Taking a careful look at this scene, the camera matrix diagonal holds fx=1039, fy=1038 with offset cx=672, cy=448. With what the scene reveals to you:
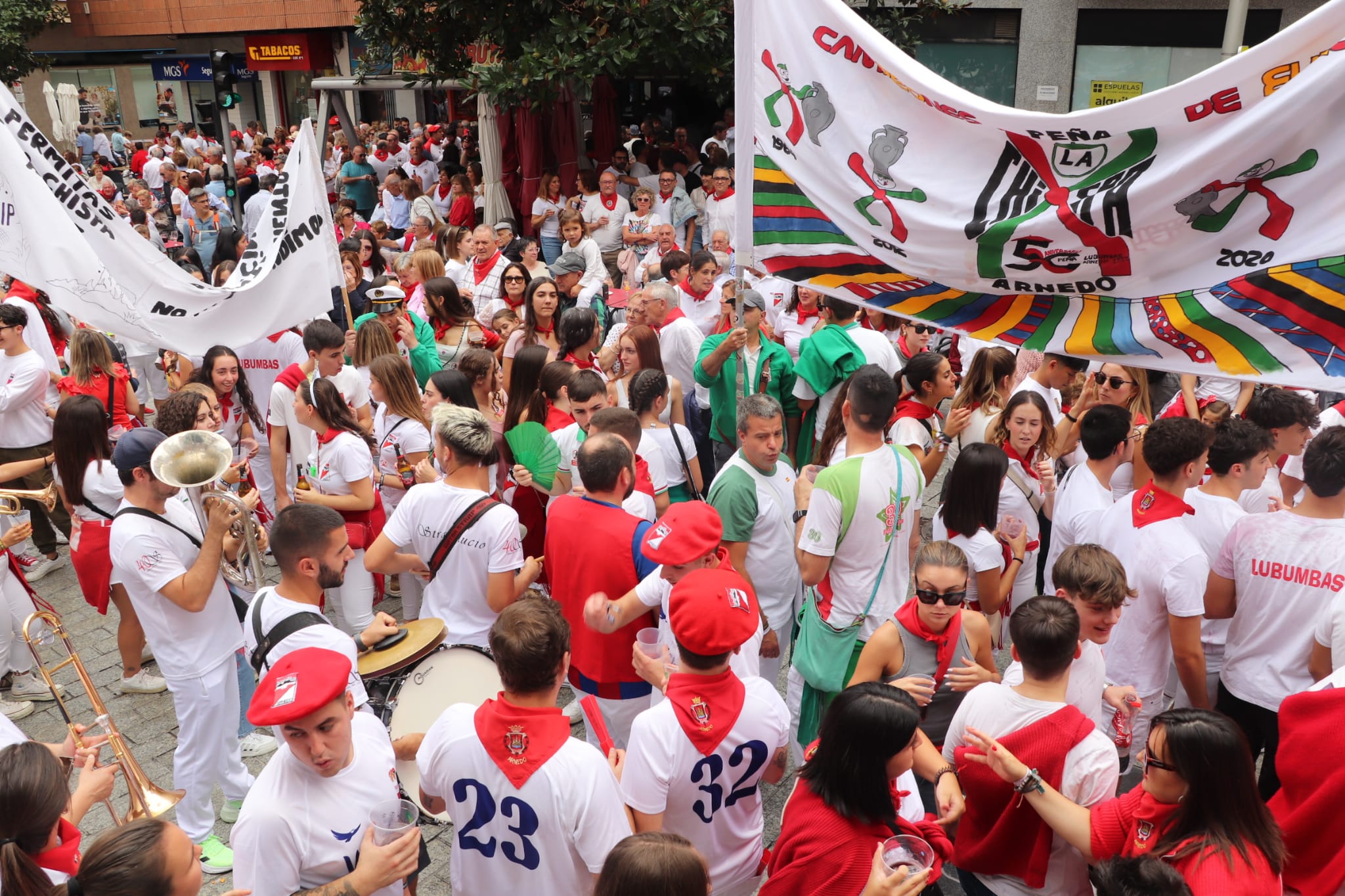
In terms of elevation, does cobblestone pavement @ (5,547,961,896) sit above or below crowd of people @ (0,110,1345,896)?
below

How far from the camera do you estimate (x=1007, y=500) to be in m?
5.24

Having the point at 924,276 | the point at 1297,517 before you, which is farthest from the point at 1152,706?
the point at 924,276

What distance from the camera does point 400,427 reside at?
6.01 meters

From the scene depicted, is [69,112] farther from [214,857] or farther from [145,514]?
[214,857]

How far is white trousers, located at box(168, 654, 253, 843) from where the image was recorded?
460 cm

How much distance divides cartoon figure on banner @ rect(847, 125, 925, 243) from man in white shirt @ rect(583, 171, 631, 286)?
8312 millimetres

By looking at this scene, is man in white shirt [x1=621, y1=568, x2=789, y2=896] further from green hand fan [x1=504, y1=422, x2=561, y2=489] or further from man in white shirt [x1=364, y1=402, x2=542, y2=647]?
green hand fan [x1=504, y1=422, x2=561, y2=489]

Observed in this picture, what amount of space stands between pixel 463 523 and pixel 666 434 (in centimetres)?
155

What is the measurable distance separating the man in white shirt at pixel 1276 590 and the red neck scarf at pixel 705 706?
87.0 inches

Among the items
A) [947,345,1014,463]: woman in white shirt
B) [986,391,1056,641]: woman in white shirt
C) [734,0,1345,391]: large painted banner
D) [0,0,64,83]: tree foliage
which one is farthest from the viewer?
[0,0,64,83]: tree foliage

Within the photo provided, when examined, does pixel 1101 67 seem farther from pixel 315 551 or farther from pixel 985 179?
pixel 315 551

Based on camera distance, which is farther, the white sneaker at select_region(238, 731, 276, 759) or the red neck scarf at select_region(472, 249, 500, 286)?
the red neck scarf at select_region(472, 249, 500, 286)

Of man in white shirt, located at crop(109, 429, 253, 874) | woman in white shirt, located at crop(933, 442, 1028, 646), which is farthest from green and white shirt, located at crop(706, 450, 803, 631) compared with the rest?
man in white shirt, located at crop(109, 429, 253, 874)

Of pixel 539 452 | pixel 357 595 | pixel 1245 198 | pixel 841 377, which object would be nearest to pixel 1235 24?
pixel 841 377
